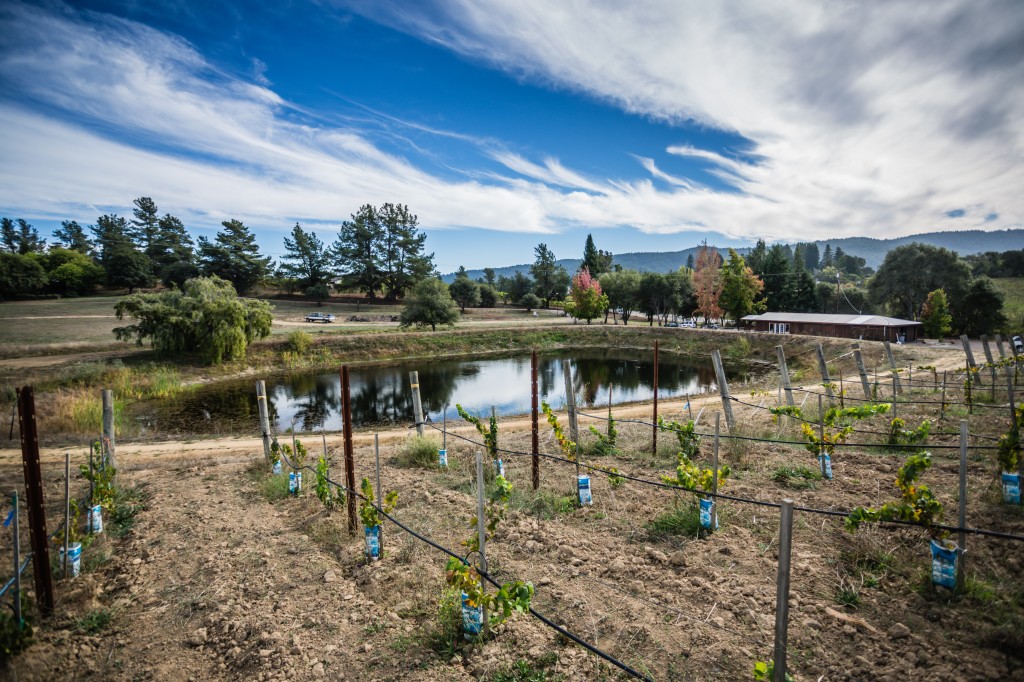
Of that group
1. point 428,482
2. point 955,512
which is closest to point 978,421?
point 955,512

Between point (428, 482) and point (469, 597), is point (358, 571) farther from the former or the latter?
point (428, 482)

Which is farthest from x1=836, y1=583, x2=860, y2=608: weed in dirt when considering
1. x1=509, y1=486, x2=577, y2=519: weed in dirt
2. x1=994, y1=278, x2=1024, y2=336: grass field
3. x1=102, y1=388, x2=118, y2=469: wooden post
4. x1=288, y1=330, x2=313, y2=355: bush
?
x1=994, y1=278, x2=1024, y2=336: grass field

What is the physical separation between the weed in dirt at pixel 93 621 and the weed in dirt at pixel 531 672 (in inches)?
168

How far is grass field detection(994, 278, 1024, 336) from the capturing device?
127 ft

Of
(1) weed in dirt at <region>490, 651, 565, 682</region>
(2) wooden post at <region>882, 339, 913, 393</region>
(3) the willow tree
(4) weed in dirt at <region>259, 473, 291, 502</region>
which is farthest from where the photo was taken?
(3) the willow tree

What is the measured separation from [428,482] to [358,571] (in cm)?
305

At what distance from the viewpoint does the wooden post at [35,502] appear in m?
4.83

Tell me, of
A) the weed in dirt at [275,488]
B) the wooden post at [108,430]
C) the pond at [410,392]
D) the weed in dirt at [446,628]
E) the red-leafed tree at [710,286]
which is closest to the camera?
the weed in dirt at [446,628]

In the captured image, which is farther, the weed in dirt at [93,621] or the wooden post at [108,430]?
the wooden post at [108,430]

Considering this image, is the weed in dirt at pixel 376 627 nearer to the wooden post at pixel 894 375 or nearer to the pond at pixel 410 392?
the pond at pixel 410 392

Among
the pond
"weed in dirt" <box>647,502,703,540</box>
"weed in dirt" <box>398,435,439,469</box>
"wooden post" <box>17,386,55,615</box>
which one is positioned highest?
"wooden post" <box>17,386,55,615</box>

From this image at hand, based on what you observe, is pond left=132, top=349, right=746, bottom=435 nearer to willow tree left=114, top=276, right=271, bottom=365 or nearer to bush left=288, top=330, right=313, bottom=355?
willow tree left=114, top=276, right=271, bottom=365

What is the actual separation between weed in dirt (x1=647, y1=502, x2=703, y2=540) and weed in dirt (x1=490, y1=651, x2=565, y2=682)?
2509 mm

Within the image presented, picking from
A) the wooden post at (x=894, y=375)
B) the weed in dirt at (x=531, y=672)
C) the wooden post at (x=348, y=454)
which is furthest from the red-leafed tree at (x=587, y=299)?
the weed in dirt at (x=531, y=672)
